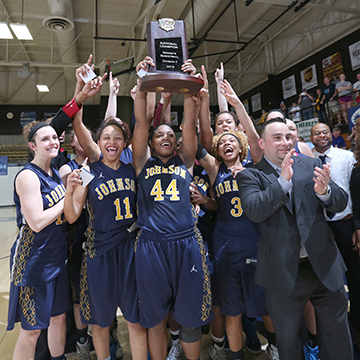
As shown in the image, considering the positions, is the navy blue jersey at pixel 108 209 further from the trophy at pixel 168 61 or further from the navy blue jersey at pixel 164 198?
the trophy at pixel 168 61

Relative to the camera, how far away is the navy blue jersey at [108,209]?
2.14 metres

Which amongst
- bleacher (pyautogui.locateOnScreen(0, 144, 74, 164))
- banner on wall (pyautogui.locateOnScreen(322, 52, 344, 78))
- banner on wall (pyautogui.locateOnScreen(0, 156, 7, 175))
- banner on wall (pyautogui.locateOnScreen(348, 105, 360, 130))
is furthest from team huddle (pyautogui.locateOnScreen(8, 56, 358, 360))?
bleacher (pyautogui.locateOnScreen(0, 144, 74, 164))

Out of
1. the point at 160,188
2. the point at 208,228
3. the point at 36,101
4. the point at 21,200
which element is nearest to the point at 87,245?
the point at 21,200

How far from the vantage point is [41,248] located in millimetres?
2072

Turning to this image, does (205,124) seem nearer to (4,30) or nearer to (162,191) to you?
(162,191)

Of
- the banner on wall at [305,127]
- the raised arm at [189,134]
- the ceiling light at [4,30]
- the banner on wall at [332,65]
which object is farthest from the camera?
the banner on wall at [305,127]

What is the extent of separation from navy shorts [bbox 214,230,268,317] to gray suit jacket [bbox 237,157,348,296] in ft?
1.24

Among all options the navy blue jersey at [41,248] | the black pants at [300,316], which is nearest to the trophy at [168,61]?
the navy blue jersey at [41,248]

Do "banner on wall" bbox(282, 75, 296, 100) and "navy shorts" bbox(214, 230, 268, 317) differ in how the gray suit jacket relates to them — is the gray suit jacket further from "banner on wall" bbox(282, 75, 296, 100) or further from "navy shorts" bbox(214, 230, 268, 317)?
"banner on wall" bbox(282, 75, 296, 100)

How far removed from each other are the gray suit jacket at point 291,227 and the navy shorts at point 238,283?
0.38 metres

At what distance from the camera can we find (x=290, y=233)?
5.80 ft

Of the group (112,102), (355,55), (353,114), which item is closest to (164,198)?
(112,102)

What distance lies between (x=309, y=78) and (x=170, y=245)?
35.0ft

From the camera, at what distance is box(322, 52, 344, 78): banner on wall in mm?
9086
